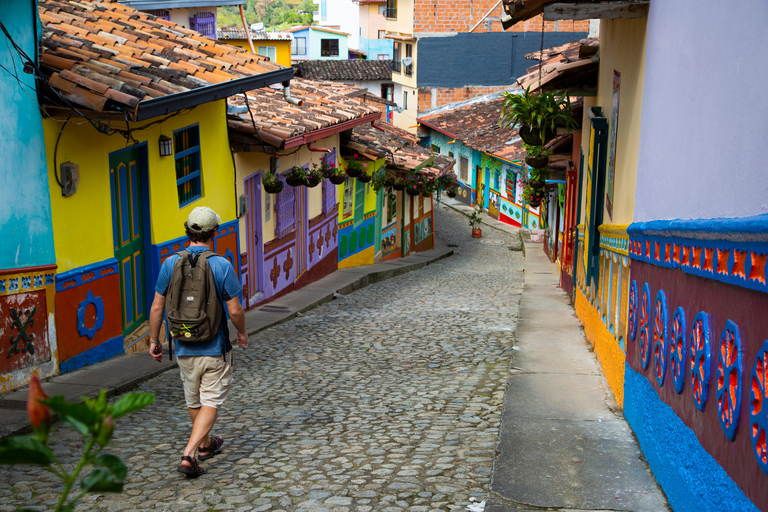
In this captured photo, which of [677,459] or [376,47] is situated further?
[376,47]

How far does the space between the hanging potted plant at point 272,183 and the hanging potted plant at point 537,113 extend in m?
3.64

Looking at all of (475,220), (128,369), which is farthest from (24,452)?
(475,220)

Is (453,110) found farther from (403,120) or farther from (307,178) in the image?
(307,178)

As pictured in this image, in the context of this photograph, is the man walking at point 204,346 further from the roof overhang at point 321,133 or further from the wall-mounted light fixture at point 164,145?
the roof overhang at point 321,133

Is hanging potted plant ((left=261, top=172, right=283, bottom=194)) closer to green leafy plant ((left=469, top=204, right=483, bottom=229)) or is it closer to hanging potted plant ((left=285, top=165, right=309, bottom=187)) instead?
hanging potted plant ((left=285, top=165, right=309, bottom=187))

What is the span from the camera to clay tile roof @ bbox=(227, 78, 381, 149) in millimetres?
11188

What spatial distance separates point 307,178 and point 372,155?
4561mm

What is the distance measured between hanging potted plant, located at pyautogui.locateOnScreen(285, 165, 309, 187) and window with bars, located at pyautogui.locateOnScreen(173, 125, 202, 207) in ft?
9.18

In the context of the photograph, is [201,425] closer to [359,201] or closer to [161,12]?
[161,12]

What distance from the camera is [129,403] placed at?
141cm

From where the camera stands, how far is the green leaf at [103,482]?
4.38ft

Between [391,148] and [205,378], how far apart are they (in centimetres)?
1559

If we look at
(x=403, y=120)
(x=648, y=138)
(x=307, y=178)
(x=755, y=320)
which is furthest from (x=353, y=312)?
(x=403, y=120)

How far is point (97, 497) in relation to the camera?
446cm
